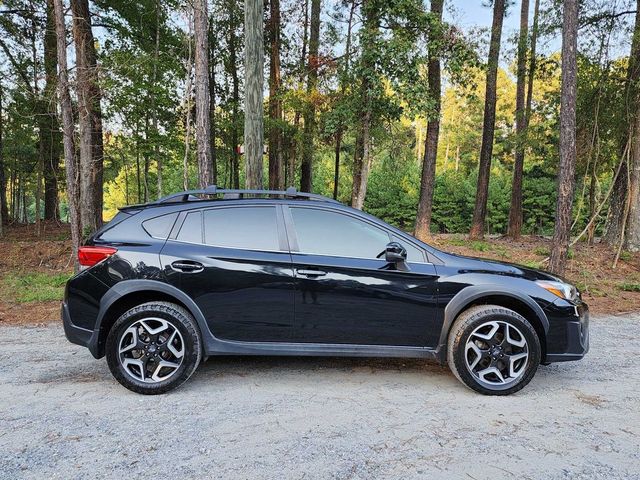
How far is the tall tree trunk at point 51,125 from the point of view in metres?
9.77

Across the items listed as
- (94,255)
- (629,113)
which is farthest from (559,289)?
(629,113)

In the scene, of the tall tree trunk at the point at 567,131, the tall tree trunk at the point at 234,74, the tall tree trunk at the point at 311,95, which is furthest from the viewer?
the tall tree trunk at the point at 234,74

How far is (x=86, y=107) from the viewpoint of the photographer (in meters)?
9.42

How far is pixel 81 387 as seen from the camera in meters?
3.54

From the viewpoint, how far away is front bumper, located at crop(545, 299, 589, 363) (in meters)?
3.55

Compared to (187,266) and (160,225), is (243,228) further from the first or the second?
(160,225)

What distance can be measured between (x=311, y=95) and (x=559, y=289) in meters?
13.7

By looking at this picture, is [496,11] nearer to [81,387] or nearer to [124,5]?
[124,5]

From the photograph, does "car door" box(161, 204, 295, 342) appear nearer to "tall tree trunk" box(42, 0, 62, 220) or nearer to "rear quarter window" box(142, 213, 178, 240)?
"rear quarter window" box(142, 213, 178, 240)

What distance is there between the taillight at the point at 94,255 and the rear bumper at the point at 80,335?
0.43 meters

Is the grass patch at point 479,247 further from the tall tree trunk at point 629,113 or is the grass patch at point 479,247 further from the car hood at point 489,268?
the car hood at point 489,268

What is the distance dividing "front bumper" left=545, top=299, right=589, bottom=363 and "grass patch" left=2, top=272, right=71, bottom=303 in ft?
23.3

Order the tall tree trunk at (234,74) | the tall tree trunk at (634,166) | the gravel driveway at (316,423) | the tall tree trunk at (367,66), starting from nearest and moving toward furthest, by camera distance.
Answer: the gravel driveway at (316,423) → the tall tree trunk at (634,166) → the tall tree trunk at (367,66) → the tall tree trunk at (234,74)

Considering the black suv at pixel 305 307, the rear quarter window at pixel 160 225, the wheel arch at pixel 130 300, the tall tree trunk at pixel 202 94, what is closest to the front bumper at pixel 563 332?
the black suv at pixel 305 307
